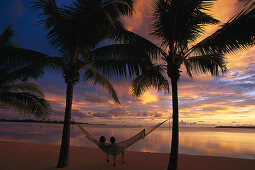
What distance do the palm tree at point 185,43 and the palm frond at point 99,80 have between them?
29.1 inches

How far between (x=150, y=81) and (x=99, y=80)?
1370 mm

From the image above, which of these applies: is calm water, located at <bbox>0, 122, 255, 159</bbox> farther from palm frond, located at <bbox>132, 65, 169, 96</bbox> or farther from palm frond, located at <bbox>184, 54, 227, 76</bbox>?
palm frond, located at <bbox>184, 54, 227, 76</bbox>

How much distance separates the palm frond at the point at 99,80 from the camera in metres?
4.42

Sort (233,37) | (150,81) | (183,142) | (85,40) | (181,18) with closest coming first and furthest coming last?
(233,37) → (181,18) → (85,40) → (150,81) → (183,142)

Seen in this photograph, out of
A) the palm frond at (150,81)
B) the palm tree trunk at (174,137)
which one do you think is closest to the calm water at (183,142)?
the palm frond at (150,81)

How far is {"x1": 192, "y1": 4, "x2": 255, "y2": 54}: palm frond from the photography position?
247 centimetres

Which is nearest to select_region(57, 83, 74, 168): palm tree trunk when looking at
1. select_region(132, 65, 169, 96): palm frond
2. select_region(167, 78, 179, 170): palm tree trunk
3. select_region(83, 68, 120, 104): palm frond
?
select_region(83, 68, 120, 104): palm frond

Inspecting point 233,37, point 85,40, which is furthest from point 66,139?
point 233,37

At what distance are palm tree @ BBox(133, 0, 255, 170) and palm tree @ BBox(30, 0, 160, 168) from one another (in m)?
0.52

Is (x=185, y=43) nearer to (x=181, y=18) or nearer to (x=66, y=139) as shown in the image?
(x=181, y=18)

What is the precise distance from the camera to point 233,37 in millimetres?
2908

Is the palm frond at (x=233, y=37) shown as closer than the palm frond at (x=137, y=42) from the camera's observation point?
Yes

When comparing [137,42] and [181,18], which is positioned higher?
[181,18]

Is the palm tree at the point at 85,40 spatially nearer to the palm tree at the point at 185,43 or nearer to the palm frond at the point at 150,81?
the palm frond at the point at 150,81
